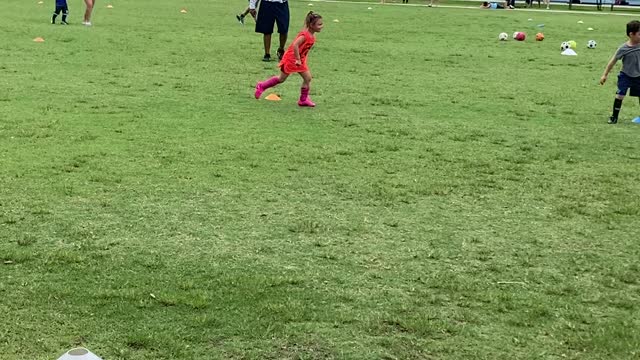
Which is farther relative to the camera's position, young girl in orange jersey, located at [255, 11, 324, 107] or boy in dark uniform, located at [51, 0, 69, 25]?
boy in dark uniform, located at [51, 0, 69, 25]

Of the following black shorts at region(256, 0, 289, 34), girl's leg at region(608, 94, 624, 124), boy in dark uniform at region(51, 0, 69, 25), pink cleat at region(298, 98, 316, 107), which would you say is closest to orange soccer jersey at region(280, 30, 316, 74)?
pink cleat at region(298, 98, 316, 107)

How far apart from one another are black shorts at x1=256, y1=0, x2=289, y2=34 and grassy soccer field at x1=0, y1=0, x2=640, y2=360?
1.77 metres

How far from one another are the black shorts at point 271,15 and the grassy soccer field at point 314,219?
1.77 meters

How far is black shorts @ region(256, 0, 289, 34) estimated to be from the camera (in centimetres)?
1241

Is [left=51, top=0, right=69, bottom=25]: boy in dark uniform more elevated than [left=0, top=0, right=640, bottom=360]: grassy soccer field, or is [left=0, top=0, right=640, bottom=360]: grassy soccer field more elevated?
[left=51, top=0, right=69, bottom=25]: boy in dark uniform

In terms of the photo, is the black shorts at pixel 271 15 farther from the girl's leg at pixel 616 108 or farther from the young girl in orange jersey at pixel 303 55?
the girl's leg at pixel 616 108

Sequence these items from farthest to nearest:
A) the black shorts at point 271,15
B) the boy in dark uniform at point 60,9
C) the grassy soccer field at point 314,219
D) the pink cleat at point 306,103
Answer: the boy in dark uniform at point 60,9
the black shorts at point 271,15
the pink cleat at point 306,103
the grassy soccer field at point 314,219

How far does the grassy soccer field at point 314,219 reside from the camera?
137 inches

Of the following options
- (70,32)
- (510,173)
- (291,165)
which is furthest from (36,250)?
(70,32)

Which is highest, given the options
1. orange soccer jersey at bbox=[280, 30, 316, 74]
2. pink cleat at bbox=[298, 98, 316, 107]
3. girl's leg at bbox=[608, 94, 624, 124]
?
orange soccer jersey at bbox=[280, 30, 316, 74]

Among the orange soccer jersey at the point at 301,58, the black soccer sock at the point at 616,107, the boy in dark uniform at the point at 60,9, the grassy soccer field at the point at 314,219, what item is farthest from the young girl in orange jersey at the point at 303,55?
the boy in dark uniform at the point at 60,9

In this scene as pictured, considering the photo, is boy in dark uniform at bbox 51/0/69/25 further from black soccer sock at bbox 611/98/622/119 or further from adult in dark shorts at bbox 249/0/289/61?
black soccer sock at bbox 611/98/622/119

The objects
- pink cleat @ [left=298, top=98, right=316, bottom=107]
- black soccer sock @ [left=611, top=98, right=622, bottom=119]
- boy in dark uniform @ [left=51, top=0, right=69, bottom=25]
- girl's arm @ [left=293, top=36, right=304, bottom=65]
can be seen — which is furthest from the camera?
boy in dark uniform @ [left=51, top=0, right=69, bottom=25]

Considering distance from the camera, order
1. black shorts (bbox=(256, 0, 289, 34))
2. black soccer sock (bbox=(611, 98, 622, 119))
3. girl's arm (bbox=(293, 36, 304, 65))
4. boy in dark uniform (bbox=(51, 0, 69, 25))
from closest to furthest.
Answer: black soccer sock (bbox=(611, 98, 622, 119)), girl's arm (bbox=(293, 36, 304, 65)), black shorts (bbox=(256, 0, 289, 34)), boy in dark uniform (bbox=(51, 0, 69, 25))
